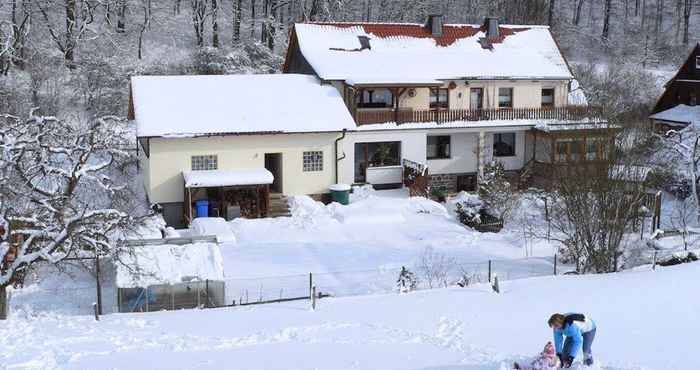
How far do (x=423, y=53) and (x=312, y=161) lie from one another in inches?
327

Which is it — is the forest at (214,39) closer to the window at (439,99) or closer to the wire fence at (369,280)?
the window at (439,99)

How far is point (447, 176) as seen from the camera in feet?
108

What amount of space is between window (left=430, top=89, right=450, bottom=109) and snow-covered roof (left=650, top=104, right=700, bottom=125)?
13.7 meters

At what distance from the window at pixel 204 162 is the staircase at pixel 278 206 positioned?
2.34 meters

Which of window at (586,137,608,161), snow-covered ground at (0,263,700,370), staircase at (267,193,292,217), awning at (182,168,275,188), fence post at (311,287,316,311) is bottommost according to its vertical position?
snow-covered ground at (0,263,700,370)

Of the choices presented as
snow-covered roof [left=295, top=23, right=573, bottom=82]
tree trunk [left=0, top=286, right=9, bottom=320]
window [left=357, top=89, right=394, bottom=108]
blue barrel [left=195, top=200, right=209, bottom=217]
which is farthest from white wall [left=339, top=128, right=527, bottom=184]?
tree trunk [left=0, top=286, right=9, bottom=320]

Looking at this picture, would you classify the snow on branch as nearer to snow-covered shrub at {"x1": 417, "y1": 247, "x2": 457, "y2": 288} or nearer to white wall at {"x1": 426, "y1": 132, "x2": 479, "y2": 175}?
snow-covered shrub at {"x1": 417, "y1": 247, "x2": 457, "y2": 288}

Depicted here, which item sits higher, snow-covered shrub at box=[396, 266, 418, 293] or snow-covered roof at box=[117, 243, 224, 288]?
snow-covered roof at box=[117, 243, 224, 288]

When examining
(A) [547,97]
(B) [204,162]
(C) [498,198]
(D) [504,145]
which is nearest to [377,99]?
(D) [504,145]

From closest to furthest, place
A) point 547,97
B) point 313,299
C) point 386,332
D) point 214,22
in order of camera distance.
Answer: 1. point 386,332
2. point 313,299
3. point 547,97
4. point 214,22

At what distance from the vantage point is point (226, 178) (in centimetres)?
→ 2648

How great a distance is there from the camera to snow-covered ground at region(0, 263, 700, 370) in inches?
540

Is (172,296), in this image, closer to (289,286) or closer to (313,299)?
(289,286)

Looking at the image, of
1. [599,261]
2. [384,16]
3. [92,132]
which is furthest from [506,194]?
[384,16]
